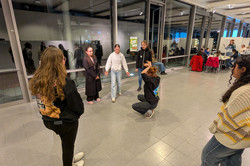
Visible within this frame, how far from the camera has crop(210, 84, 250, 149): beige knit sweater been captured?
104cm

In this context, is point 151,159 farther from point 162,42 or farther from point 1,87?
point 162,42

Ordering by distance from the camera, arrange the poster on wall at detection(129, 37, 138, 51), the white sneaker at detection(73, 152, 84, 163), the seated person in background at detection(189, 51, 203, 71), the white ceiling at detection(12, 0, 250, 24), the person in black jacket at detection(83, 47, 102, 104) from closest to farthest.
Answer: the white sneaker at detection(73, 152, 84, 163), the person in black jacket at detection(83, 47, 102, 104), the white ceiling at detection(12, 0, 250, 24), the poster on wall at detection(129, 37, 138, 51), the seated person in background at detection(189, 51, 203, 71)

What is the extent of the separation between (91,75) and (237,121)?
2.98 metres

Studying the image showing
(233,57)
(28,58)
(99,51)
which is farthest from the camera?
(233,57)

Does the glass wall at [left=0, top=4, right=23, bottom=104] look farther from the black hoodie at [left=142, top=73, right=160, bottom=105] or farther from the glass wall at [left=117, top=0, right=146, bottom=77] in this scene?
the glass wall at [left=117, top=0, right=146, bottom=77]

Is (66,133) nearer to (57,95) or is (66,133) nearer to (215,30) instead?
(57,95)

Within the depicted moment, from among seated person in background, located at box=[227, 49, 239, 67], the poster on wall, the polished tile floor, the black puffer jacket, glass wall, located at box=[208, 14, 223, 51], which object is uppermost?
glass wall, located at box=[208, 14, 223, 51]

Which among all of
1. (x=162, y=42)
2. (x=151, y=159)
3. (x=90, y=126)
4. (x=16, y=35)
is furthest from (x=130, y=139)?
(x=162, y=42)

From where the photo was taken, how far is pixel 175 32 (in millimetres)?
7559

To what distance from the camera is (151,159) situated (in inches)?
76.4

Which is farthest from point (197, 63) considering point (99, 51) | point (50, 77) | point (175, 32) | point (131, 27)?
point (50, 77)

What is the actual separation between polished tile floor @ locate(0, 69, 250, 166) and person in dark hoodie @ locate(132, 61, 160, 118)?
0.72 ft

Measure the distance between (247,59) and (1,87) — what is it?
499 centimetres

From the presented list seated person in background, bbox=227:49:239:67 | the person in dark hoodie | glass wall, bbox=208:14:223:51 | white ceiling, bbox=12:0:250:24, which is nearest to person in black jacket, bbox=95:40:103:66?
white ceiling, bbox=12:0:250:24
